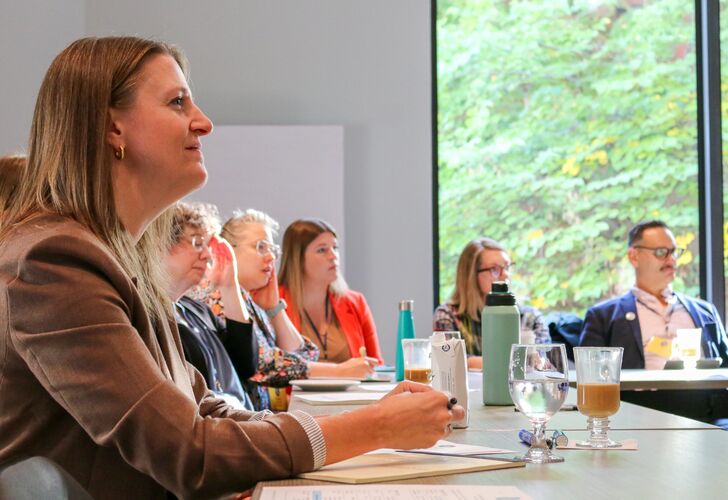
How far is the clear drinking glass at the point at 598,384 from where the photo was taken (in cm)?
173

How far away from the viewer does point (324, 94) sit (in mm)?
6246

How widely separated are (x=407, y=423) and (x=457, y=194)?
5.07 m

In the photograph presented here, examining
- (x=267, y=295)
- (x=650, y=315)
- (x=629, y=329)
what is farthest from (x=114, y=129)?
(x=650, y=315)

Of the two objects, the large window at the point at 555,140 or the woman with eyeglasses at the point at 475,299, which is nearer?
the woman with eyeglasses at the point at 475,299

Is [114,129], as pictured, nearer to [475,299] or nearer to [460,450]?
[460,450]

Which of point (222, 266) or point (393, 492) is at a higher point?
point (222, 266)

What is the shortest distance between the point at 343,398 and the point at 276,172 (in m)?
3.44

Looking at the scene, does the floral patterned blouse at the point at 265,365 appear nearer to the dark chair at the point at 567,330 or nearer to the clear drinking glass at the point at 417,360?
the clear drinking glass at the point at 417,360

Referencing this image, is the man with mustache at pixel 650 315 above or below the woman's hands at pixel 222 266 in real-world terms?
below

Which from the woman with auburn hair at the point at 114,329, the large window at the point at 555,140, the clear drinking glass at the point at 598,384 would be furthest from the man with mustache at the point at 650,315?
the woman with auburn hair at the point at 114,329

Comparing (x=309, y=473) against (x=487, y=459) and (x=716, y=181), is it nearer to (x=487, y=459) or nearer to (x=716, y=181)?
(x=487, y=459)

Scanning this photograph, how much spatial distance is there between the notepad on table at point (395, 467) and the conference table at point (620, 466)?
0.06ft

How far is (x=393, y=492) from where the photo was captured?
126cm

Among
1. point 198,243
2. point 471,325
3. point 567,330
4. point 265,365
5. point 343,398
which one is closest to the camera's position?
point 343,398
